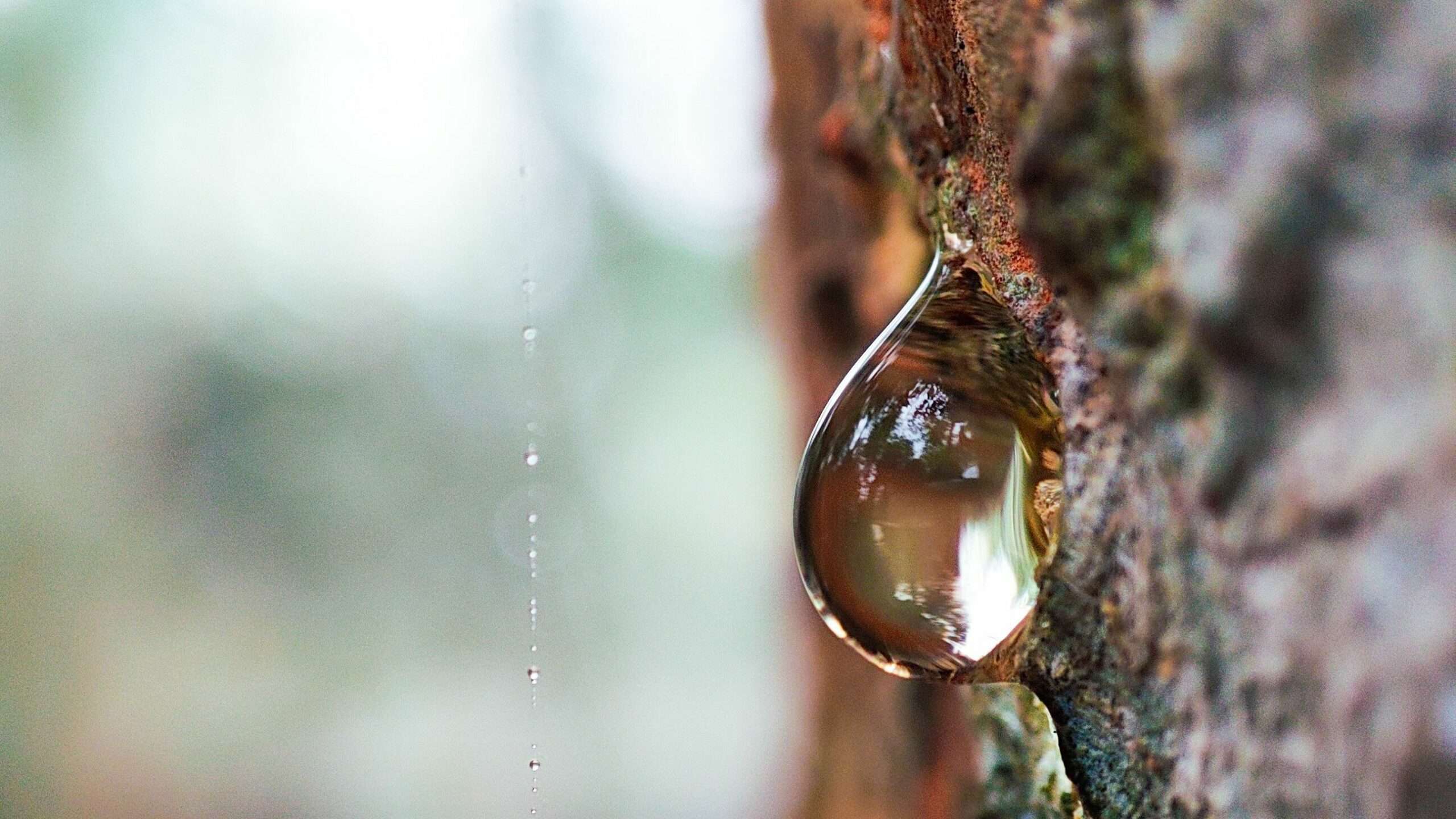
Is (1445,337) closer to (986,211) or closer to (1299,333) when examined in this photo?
(1299,333)

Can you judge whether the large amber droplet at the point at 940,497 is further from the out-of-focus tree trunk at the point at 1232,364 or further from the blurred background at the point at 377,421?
the blurred background at the point at 377,421

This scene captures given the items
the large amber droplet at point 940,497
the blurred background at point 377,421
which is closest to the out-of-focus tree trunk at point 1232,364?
the large amber droplet at point 940,497

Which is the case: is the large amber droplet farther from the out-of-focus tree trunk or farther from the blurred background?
the blurred background

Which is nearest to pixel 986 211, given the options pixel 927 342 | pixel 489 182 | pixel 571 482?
pixel 927 342

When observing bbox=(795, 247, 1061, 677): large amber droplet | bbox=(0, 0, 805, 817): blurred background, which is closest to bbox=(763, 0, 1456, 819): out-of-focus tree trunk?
bbox=(795, 247, 1061, 677): large amber droplet

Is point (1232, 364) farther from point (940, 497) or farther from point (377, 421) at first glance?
point (377, 421)
